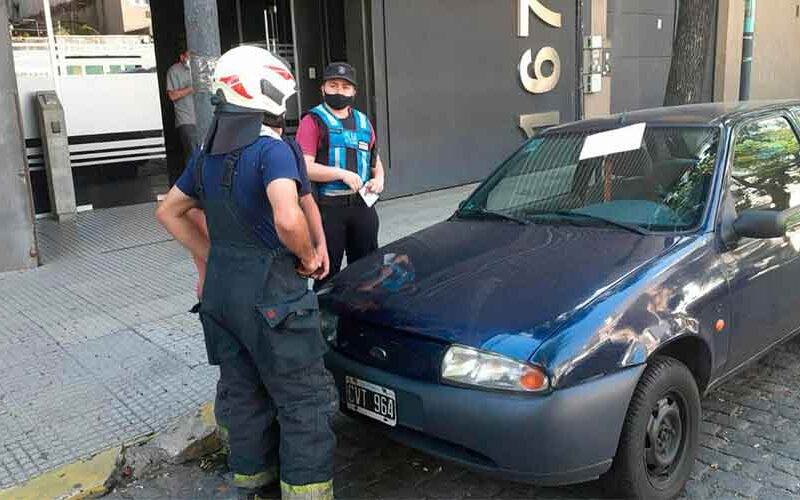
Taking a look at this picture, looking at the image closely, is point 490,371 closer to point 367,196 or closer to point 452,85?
point 367,196

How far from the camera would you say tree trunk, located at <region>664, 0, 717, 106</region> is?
8.12 metres

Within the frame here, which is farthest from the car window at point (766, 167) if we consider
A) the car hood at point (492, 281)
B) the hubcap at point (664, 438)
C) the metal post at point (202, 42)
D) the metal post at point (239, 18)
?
the metal post at point (239, 18)

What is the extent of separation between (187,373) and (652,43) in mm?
12342

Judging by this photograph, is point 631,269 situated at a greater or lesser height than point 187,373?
greater

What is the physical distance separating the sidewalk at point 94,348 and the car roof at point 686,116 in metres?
2.64

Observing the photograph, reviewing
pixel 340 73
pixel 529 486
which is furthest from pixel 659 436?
pixel 340 73

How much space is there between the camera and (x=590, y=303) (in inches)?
115

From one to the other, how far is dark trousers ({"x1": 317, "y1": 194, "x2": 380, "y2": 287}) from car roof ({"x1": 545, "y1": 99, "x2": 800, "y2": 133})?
1230 mm

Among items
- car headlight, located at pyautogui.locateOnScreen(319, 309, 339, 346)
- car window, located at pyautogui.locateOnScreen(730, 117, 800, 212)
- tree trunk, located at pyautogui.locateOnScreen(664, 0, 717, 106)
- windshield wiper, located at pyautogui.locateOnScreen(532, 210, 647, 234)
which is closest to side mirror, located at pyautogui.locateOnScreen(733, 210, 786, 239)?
car window, located at pyautogui.locateOnScreen(730, 117, 800, 212)

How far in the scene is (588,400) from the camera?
2.73 metres

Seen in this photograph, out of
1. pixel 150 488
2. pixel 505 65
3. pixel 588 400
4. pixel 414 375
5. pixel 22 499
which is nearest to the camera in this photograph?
pixel 588 400

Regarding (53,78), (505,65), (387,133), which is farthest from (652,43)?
(53,78)

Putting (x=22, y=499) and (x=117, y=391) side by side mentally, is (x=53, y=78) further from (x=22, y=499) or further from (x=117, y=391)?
(x=22, y=499)

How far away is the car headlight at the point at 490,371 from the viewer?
2729mm
